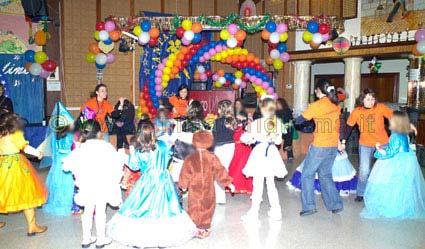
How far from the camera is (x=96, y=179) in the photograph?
141 inches

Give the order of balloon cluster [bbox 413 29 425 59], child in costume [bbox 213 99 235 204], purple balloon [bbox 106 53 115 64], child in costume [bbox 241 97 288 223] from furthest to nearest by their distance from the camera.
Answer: purple balloon [bbox 106 53 115 64] < balloon cluster [bbox 413 29 425 59] < child in costume [bbox 213 99 235 204] < child in costume [bbox 241 97 288 223]

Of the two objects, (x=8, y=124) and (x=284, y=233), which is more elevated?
(x=8, y=124)

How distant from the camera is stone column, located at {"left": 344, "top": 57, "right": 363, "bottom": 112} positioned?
9.88 metres

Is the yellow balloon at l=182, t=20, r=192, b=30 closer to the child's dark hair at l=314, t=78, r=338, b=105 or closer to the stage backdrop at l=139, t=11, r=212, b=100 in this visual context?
the stage backdrop at l=139, t=11, r=212, b=100

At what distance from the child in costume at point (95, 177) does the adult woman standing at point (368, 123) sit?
282 cm

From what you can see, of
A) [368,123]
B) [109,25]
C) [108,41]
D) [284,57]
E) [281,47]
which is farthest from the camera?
[281,47]

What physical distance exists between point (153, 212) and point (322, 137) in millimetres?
2088

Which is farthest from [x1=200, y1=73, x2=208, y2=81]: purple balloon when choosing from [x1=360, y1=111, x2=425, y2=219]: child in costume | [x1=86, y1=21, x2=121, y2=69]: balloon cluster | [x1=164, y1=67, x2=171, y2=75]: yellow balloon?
[x1=360, y1=111, x2=425, y2=219]: child in costume

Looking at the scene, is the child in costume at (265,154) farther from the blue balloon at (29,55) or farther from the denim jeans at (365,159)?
the blue balloon at (29,55)

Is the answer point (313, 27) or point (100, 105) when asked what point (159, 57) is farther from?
point (100, 105)

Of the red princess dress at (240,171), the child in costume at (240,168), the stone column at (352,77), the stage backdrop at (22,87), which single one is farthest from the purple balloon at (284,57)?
the stage backdrop at (22,87)

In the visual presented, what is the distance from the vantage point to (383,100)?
11.6m

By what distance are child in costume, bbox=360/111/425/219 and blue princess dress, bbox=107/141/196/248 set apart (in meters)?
2.30

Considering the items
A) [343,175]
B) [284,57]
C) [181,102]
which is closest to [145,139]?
[343,175]
